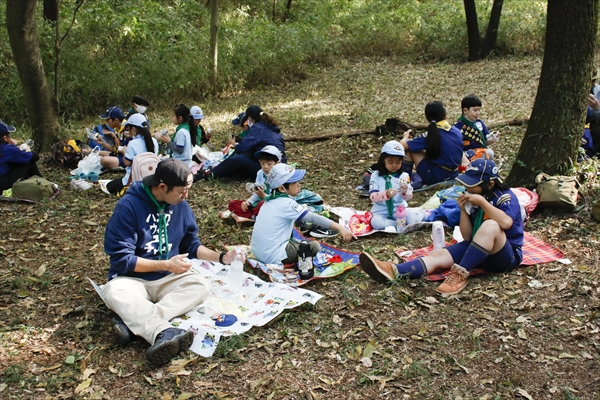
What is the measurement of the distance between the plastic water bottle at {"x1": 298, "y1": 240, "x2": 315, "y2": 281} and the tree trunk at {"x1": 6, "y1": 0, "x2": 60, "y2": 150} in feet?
22.5

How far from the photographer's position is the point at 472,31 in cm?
1622

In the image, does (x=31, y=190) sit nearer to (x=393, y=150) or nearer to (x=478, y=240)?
(x=393, y=150)

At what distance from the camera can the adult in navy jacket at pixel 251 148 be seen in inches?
326

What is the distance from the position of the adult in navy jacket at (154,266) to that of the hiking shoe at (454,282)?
69.2 inches

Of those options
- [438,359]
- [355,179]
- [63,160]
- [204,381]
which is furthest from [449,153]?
[63,160]

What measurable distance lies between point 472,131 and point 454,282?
3495 mm

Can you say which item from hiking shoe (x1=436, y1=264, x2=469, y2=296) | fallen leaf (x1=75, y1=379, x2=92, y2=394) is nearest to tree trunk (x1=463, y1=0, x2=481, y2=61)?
hiking shoe (x1=436, y1=264, x2=469, y2=296)

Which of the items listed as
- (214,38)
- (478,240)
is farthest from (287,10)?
(478,240)

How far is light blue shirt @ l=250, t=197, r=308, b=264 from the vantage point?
5.35 metres

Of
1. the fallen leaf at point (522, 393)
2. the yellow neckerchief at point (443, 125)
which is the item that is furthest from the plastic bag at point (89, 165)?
the fallen leaf at point (522, 393)

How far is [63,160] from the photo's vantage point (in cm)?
951

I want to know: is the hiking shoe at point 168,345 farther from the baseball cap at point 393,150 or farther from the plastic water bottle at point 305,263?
the baseball cap at point 393,150

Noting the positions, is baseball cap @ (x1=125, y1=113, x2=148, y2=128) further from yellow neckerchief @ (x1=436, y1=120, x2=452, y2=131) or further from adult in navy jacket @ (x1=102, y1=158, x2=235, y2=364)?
yellow neckerchief @ (x1=436, y1=120, x2=452, y2=131)

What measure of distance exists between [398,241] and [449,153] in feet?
6.30
